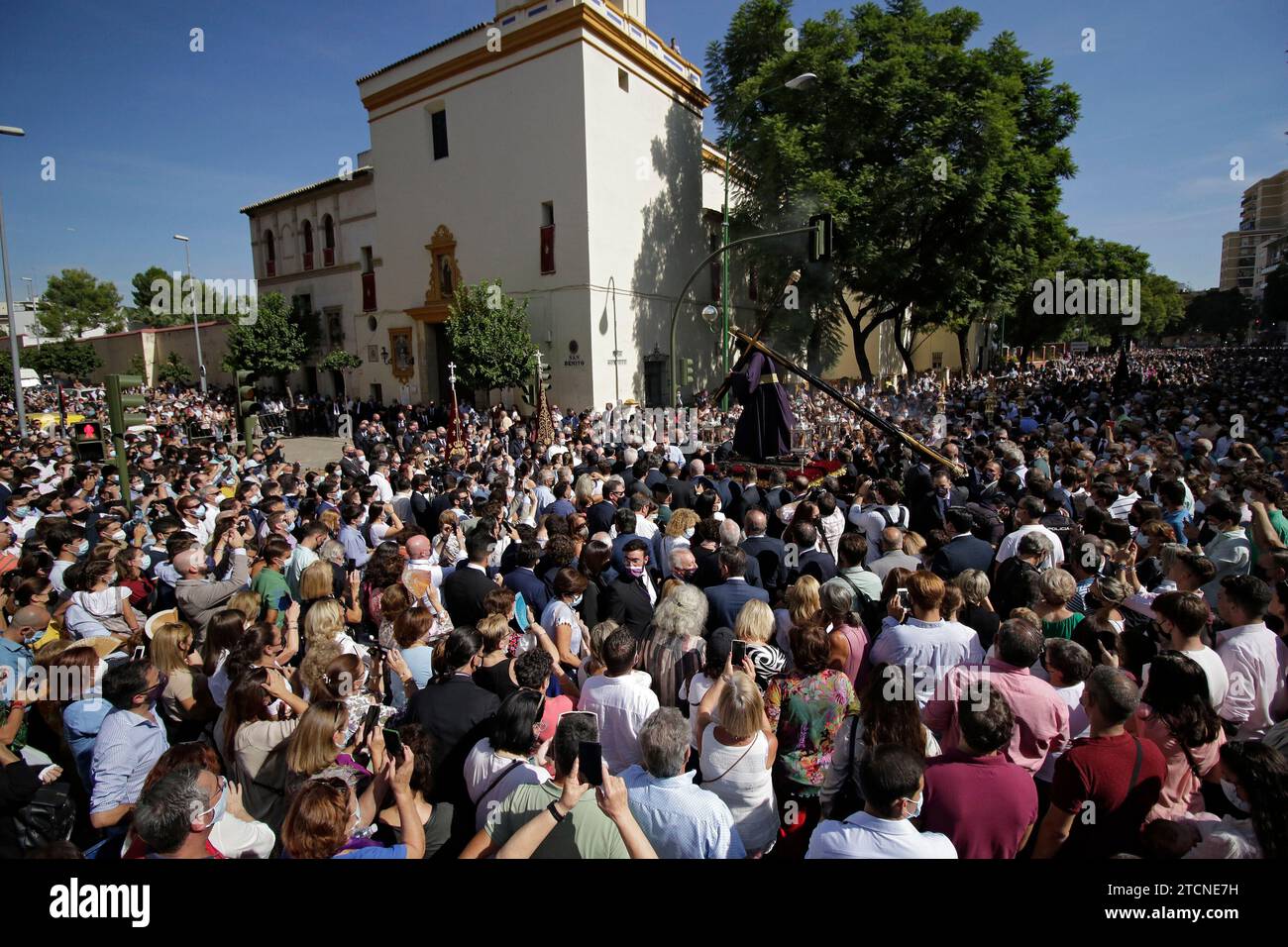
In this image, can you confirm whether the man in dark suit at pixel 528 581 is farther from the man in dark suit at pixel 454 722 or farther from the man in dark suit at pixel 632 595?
the man in dark suit at pixel 454 722

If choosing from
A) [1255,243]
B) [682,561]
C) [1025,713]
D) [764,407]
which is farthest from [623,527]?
[1255,243]

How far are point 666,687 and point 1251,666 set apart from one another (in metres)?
2.85

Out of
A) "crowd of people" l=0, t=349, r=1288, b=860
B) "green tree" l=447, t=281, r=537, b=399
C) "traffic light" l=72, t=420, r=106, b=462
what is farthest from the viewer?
"green tree" l=447, t=281, r=537, b=399

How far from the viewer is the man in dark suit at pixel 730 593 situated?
13.8 ft

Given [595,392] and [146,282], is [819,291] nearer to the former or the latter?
[595,392]

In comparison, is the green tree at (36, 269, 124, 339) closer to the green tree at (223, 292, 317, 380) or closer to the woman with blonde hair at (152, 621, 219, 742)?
the green tree at (223, 292, 317, 380)

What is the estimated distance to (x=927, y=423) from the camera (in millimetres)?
16625

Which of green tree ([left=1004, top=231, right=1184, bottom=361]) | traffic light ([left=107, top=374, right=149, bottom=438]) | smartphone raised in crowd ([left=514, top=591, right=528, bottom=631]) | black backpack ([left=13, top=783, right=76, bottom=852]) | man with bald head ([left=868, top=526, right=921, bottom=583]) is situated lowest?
black backpack ([left=13, top=783, right=76, bottom=852])

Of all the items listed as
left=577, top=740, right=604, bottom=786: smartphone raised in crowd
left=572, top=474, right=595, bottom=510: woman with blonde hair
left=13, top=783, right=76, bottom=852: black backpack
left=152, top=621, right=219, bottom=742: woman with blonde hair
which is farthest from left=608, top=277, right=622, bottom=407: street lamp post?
left=577, top=740, right=604, bottom=786: smartphone raised in crowd

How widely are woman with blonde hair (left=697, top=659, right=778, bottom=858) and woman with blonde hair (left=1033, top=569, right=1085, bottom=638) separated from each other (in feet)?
6.29

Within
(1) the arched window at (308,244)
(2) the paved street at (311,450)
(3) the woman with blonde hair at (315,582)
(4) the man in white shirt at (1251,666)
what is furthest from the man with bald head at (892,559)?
(1) the arched window at (308,244)

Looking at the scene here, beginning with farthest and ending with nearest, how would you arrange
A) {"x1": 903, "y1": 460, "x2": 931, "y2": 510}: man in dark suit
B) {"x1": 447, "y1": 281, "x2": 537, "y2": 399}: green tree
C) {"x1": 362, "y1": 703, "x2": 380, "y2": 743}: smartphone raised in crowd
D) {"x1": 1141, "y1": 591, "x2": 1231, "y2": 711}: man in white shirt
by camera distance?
{"x1": 447, "y1": 281, "x2": 537, "y2": 399}: green tree → {"x1": 903, "y1": 460, "x2": 931, "y2": 510}: man in dark suit → {"x1": 1141, "y1": 591, "x2": 1231, "y2": 711}: man in white shirt → {"x1": 362, "y1": 703, "x2": 380, "y2": 743}: smartphone raised in crowd

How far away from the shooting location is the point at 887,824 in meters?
2.08

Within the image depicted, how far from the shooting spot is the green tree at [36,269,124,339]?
46.4m
